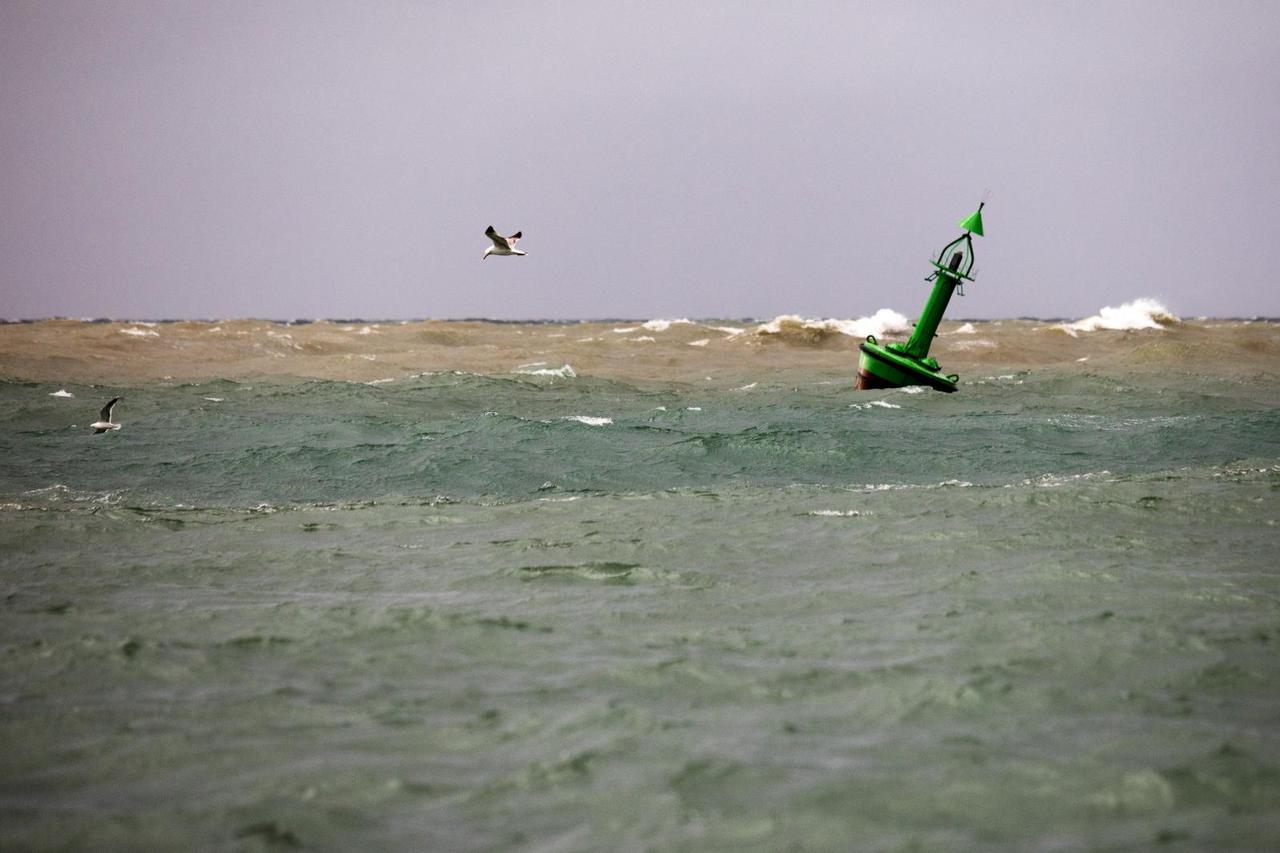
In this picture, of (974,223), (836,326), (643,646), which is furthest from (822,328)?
(643,646)

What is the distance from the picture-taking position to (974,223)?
34.5 m

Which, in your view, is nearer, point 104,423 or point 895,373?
point 104,423

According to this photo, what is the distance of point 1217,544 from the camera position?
1248cm

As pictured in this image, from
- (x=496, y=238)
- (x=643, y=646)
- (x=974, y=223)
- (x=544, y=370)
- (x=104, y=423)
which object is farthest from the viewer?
(x=544, y=370)

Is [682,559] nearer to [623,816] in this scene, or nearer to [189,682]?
[189,682]

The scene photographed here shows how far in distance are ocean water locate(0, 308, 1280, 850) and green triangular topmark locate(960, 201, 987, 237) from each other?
11776mm

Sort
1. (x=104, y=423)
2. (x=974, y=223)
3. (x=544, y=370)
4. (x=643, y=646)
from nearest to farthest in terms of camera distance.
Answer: (x=643, y=646) < (x=104, y=423) < (x=974, y=223) < (x=544, y=370)

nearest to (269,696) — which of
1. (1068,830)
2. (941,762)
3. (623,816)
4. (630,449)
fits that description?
(623,816)

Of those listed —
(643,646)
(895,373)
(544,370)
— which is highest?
(895,373)

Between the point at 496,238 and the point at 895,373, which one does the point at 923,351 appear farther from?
the point at 496,238

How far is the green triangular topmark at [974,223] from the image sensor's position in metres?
34.5

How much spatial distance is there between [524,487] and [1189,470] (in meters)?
10.6

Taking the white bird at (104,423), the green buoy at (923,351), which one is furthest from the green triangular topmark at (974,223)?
the white bird at (104,423)

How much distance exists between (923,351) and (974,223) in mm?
4052
